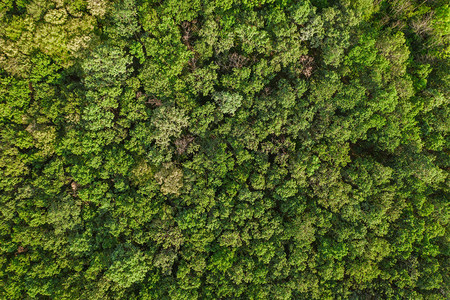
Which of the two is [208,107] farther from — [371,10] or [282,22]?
[371,10]

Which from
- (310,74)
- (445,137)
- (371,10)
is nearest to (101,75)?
(310,74)

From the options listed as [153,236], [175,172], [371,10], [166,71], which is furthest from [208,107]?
[371,10]

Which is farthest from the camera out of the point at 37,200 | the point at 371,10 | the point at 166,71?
the point at 371,10

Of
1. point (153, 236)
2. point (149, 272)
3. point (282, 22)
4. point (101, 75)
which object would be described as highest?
point (282, 22)

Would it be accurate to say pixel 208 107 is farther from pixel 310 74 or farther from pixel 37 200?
pixel 37 200

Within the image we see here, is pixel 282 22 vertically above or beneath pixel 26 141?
above

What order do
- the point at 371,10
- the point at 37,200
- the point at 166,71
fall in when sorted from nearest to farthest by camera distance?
1. the point at 37,200
2. the point at 166,71
3. the point at 371,10

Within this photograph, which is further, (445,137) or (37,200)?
(445,137)
